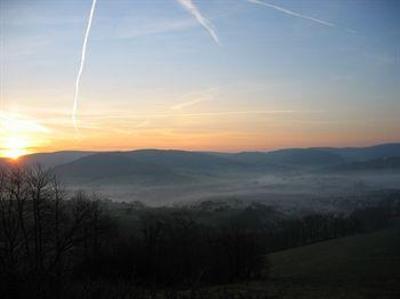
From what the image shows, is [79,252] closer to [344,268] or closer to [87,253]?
[87,253]

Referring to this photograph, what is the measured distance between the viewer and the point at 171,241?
158 feet

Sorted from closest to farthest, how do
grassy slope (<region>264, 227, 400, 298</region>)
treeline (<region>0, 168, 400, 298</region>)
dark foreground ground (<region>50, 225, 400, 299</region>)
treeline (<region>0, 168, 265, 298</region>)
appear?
treeline (<region>0, 168, 400, 298</region>) < treeline (<region>0, 168, 265, 298</region>) < dark foreground ground (<region>50, 225, 400, 299</region>) < grassy slope (<region>264, 227, 400, 298</region>)

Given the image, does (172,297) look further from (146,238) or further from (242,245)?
(242,245)

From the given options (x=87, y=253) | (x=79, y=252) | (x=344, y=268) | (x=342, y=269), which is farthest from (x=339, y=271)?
(x=79, y=252)

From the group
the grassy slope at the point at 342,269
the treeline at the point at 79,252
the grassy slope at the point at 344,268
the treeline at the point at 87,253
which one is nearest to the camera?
the treeline at the point at 87,253

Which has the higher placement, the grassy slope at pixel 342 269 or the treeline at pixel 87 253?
the treeline at pixel 87 253

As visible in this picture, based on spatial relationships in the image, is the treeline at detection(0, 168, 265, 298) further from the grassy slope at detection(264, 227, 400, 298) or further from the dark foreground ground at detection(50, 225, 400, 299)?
the grassy slope at detection(264, 227, 400, 298)

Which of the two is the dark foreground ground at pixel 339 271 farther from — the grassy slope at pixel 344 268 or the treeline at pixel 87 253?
the treeline at pixel 87 253


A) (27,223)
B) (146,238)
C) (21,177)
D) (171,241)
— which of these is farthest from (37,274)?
(171,241)

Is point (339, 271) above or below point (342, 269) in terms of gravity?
above

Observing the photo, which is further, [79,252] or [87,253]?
[87,253]

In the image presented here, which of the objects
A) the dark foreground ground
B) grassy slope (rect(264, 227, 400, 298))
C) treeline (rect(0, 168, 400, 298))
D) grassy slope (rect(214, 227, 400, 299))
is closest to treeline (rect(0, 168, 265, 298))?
treeline (rect(0, 168, 400, 298))

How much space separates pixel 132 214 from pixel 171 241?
11172cm

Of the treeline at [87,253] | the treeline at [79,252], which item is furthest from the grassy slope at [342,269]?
the treeline at [87,253]
